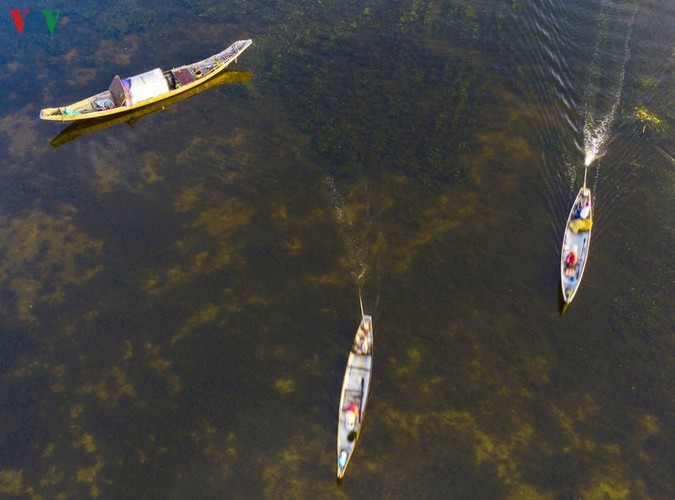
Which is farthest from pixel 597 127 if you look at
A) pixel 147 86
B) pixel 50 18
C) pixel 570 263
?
pixel 50 18

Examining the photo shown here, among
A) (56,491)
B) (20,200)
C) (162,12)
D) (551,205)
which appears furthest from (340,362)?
(162,12)

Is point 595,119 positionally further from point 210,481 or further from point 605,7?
point 210,481

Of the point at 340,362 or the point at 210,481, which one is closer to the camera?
the point at 210,481

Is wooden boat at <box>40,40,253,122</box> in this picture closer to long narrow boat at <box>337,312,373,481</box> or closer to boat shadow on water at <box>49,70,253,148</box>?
boat shadow on water at <box>49,70,253,148</box>

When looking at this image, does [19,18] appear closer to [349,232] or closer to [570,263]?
[349,232]

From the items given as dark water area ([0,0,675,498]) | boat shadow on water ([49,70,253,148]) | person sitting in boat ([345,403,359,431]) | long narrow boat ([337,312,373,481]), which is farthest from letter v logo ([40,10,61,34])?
person sitting in boat ([345,403,359,431])
